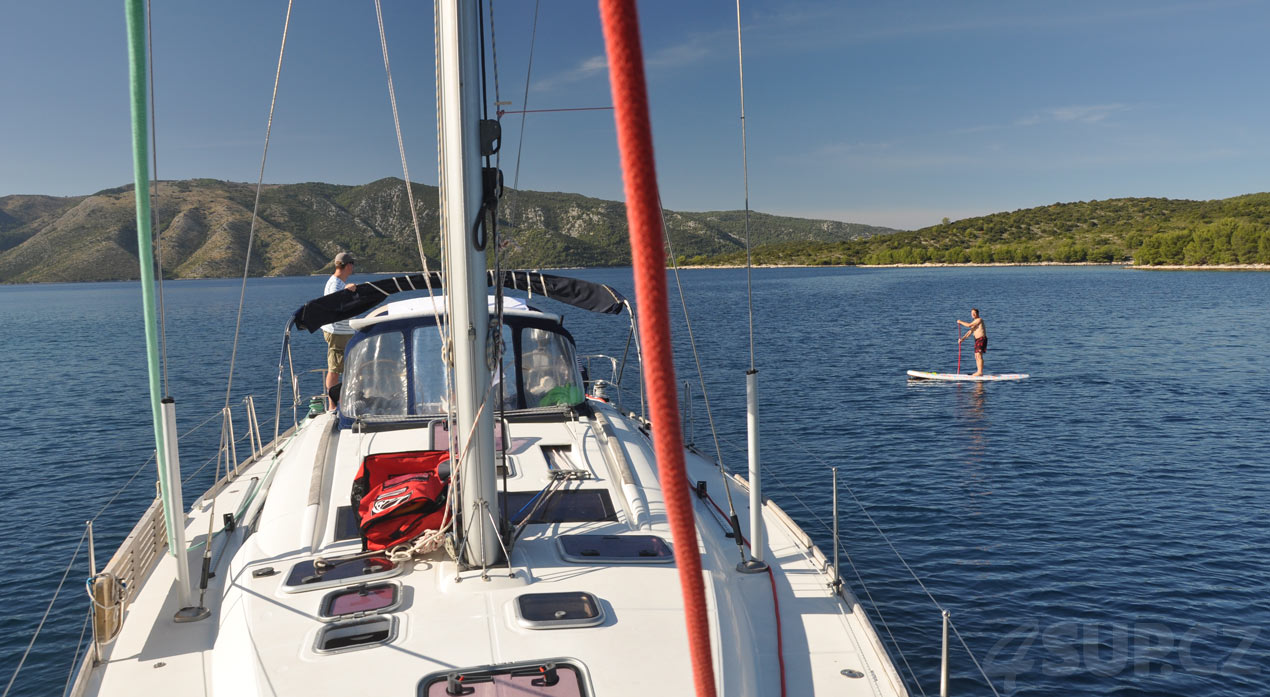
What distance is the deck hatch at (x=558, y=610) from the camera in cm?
421

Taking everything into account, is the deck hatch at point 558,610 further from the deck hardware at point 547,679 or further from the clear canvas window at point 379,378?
the clear canvas window at point 379,378

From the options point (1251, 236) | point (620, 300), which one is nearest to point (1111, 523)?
point (620, 300)

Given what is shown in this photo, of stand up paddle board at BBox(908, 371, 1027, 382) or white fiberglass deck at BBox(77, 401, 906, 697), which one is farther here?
stand up paddle board at BBox(908, 371, 1027, 382)

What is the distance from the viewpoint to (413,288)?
9328 millimetres

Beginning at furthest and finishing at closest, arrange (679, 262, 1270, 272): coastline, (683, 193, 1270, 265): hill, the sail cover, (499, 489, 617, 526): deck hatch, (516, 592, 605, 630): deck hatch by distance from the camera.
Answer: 1. (683, 193, 1270, 265): hill
2. (679, 262, 1270, 272): coastline
3. the sail cover
4. (499, 489, 617, 526): deck hatch
5. (516, 592, 605, 630): deck hatch

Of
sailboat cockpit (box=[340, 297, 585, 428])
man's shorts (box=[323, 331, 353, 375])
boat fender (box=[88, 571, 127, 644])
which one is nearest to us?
boat fender (box=[88, 571, 127, 644])

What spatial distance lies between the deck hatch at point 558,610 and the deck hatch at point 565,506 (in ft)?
3.85

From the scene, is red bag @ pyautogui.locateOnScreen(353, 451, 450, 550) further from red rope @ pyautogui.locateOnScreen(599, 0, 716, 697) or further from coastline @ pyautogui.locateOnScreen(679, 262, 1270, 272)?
coastline @ pyautogui.locateOnScreen(679, 262, 1270, 272)

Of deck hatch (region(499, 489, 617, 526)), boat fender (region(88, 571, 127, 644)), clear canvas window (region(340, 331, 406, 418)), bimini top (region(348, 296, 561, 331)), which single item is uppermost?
bimini top (region(348, 296, 561, 331))

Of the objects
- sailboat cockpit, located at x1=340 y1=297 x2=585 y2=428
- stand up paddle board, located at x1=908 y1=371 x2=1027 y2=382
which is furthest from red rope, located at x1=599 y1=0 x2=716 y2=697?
stand up paddle board, located at x1=908 y1=371 x2=1027 y2=382

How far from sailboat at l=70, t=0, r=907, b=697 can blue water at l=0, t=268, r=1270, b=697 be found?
6.89ft

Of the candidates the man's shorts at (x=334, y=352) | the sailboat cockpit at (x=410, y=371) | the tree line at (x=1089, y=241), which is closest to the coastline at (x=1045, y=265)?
the tree line at (x=1089, y=241)

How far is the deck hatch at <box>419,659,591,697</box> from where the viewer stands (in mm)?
3732

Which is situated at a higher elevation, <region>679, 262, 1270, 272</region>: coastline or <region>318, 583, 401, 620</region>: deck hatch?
<region>679, 262, 1270, 272</region>: coastline
